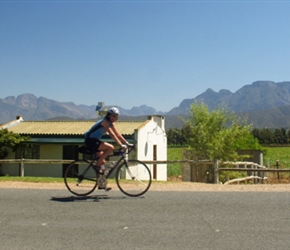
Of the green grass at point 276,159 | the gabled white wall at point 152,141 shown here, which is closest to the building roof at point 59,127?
the gabled white wall at point 152,141

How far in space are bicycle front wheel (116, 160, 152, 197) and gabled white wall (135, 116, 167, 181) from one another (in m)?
13.5

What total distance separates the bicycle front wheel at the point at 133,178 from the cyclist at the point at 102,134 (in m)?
0.41

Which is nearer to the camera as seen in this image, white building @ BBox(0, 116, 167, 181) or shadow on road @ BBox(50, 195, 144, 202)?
shadow on road @ BBox(50, 195, 144, 202)

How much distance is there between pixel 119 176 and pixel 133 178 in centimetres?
33

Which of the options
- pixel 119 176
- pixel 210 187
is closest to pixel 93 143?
pixel 119 176

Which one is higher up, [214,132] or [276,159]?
[214,132]

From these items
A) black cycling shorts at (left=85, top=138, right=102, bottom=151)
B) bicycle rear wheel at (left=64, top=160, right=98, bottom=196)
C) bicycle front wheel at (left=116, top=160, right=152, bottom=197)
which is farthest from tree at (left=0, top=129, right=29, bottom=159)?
black cycling shorts at (left=85, top=138, right=102, bottom=151)

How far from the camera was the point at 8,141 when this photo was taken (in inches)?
930

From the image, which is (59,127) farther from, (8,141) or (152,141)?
(152,141)

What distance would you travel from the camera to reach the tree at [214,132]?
2395 cm

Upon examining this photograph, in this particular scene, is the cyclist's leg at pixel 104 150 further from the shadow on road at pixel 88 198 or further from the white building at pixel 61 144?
the white building at pixel 61 144

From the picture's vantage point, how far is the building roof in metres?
24.7

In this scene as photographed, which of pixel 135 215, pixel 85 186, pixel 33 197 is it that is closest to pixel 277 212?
pixel 135 215

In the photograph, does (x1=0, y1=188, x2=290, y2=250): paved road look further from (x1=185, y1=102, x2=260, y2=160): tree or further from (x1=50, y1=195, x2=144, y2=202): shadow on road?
(x1=185, y1=102, x2=260, y2=160): tree
